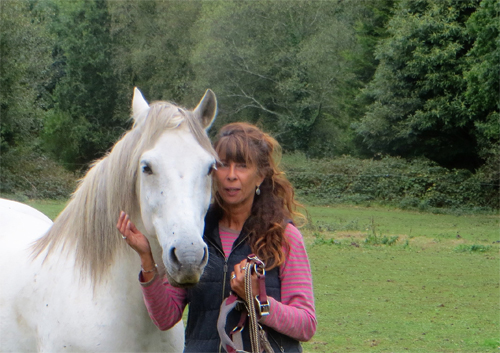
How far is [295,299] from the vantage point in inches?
89.7

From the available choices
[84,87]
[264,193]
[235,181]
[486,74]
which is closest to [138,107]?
[235,181]

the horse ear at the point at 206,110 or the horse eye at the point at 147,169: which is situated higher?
the horse ear at the point at 206,110

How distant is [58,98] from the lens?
38.3m

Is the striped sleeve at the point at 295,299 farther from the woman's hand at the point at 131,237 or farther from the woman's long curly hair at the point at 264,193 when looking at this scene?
the woman's hand at the point at 131,237

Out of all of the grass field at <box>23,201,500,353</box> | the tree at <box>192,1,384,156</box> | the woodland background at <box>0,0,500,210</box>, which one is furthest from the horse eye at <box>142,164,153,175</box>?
the tree at <box>192,1,384,156</box>

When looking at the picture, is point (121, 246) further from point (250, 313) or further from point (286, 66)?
point (286, 66)

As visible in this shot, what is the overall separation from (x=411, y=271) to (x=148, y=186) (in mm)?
8955

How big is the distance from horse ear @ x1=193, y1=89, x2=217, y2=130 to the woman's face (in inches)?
5.9

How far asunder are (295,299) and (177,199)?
609 mm

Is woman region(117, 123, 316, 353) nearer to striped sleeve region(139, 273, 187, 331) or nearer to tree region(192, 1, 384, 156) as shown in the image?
striped sleeve region(139, 273, 187, 331)

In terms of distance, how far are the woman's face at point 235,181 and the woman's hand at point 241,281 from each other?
0.31 m

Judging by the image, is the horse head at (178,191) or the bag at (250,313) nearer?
the horse head at (178,191)

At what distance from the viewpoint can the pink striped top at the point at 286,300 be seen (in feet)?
7.16

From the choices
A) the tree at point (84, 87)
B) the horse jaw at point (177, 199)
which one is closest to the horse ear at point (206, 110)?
the horse jaw at point (177, 199)
